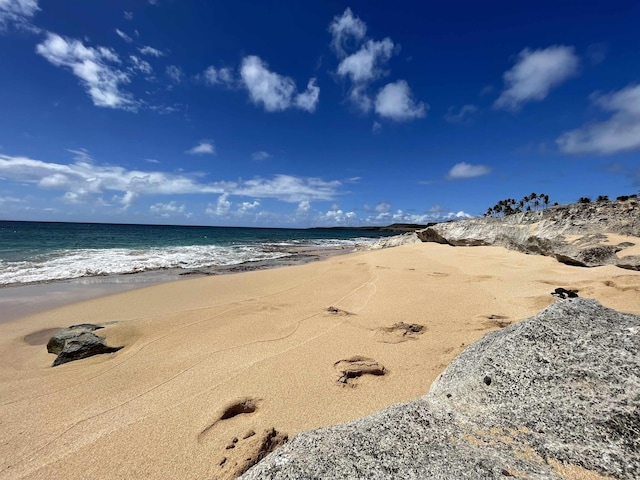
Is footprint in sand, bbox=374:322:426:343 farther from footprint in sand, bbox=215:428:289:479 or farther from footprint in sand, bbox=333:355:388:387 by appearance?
footprint in sand, bbox=215:428:289:479

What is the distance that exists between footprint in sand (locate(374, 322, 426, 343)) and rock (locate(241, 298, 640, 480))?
7.21ft

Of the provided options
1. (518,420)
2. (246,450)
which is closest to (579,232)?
(518,420)

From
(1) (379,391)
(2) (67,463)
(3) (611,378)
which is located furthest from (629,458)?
(2) (67,463)

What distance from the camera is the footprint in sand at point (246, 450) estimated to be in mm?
2406

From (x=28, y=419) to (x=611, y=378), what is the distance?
5472 millimetres

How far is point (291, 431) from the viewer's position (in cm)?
280

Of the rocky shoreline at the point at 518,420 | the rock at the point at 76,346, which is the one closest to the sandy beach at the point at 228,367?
the rock at the point at 76,346

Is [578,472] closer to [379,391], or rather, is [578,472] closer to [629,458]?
[629,458]

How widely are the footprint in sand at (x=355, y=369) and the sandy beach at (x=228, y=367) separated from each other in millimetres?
25

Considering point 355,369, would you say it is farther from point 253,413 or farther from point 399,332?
point 399,332

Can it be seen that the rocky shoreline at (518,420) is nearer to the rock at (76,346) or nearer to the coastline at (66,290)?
the rock at (76,346)

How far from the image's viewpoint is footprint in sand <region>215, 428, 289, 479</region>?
2406 millimetres

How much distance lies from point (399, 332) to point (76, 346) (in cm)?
545

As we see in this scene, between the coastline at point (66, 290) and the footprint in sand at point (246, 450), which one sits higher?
the footprint in sand at point (246, 450)
